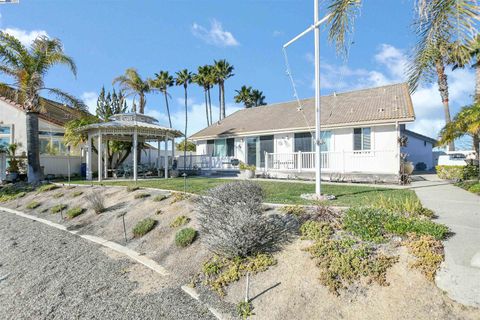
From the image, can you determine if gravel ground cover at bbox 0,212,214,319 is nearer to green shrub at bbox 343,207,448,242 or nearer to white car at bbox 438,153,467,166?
green shrub at bbox 343,207,448,242

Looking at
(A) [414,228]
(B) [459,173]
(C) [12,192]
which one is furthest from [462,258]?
(C) [12,192]

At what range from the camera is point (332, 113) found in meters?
17.9

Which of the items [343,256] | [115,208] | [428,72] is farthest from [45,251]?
[428,72]

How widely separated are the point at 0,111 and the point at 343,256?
2842 cm

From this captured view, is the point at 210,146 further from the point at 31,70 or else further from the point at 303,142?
the point at 31,70

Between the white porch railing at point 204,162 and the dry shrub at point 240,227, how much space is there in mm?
13918

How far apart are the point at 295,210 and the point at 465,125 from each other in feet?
43.2

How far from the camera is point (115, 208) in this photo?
10258 mm

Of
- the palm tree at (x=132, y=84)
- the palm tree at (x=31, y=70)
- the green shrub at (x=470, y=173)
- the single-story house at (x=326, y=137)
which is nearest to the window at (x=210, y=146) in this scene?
the single-story house at (x=326, y=137)

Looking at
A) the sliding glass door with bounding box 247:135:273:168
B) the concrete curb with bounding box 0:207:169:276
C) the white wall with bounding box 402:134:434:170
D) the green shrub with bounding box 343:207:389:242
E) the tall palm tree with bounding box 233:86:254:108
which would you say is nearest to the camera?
the green shrub with bounding box 343:207:389:242

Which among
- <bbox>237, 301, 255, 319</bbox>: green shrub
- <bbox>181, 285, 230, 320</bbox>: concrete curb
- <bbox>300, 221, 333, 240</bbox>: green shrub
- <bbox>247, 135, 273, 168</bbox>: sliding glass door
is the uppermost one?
<bbox>247, 135, 273, 168</bbox>: sliding glass door

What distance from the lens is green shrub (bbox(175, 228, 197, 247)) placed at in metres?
6.55

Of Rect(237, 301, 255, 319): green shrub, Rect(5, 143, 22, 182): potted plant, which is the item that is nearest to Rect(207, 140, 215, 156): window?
Rect(5, 143, 22, 182): potted plant

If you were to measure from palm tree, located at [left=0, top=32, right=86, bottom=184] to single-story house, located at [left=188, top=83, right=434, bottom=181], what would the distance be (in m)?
10.2
